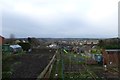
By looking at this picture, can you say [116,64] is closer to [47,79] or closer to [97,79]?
[97,79]

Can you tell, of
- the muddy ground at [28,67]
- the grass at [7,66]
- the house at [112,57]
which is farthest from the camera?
the house at [112,57]

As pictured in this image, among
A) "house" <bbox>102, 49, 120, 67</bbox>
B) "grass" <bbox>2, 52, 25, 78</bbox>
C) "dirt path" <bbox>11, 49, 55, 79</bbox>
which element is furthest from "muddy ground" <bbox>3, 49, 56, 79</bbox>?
"house" <bbox>102, 49, 120, 67</bbox>

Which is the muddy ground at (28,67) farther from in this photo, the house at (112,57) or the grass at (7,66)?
the house at (112,57)

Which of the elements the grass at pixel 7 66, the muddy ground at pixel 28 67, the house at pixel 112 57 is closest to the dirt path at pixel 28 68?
the muddy ground at pixel 28 67

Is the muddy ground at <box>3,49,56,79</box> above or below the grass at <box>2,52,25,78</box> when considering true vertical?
below

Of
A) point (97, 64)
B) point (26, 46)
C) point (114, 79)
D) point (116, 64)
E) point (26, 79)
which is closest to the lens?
point (26, 79)

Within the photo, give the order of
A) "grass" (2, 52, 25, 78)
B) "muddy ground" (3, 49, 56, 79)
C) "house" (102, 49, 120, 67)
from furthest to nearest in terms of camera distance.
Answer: "house" (102, 49, 120, 67) < "muddy ground" (3, 49, 56, 79) < "grass" (2, 52, 25, 78)

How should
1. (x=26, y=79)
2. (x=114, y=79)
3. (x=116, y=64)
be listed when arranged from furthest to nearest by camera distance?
(x=116, y=64) → (x=114, y=79) → (x=26, y=79)

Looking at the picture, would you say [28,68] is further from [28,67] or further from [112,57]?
[112,57]

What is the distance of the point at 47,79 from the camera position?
15.1 metres

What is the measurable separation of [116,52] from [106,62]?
1.53 metres

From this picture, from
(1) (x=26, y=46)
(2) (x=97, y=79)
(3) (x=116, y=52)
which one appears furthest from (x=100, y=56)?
(1) (x=26, y=46)

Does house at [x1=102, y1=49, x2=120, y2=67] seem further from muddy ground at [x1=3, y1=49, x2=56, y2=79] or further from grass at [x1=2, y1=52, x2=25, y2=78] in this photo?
grass at [x1=2, y1=52, x2=25, y2=78]

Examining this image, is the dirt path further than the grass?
Yes
